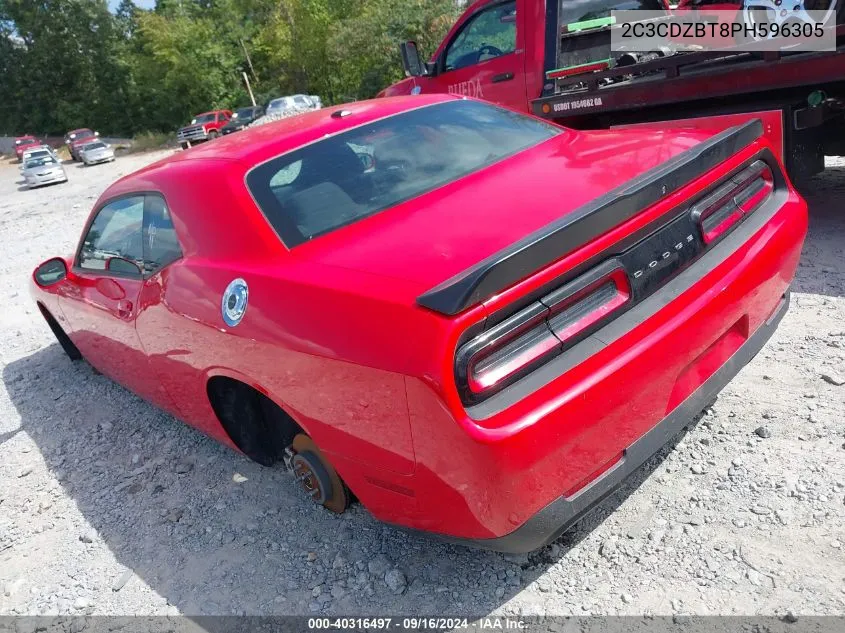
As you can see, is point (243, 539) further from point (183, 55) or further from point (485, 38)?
point (183, 55)

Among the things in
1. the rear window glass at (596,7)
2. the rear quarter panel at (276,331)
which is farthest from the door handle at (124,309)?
the rear window glass at (596,7)

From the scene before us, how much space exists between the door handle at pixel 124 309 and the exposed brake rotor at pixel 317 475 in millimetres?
1252

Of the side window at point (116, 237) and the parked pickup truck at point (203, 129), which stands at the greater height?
the side window at point (116, 237)

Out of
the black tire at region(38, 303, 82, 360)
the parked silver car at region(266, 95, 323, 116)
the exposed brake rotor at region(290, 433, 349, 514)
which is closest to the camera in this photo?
the exposed brake rotor at region(290, 433, 349, 514)

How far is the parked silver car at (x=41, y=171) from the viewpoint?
2564 centimetres

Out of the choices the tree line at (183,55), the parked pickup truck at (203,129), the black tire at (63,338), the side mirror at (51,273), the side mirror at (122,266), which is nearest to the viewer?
the side mirror at (122,266)

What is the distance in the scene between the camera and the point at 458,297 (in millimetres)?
1781

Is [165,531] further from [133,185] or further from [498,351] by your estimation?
[498,351]

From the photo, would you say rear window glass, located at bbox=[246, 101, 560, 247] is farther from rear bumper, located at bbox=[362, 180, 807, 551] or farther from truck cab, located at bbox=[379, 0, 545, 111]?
truck cab, located at bbox=[379, 0, 545, 111]

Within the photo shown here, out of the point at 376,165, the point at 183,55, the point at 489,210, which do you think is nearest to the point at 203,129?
the point at 183,55

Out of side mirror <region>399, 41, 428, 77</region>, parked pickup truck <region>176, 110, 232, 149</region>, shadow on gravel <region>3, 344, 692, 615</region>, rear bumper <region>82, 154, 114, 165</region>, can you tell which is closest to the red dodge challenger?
shadow on gravel <region>3, 344, 692, 615</region>

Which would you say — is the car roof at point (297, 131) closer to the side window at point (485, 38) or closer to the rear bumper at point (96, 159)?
the side window at point (485, 38)

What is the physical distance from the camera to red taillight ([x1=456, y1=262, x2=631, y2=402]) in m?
1.84

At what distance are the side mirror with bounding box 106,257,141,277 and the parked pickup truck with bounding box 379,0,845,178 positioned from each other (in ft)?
11.4
